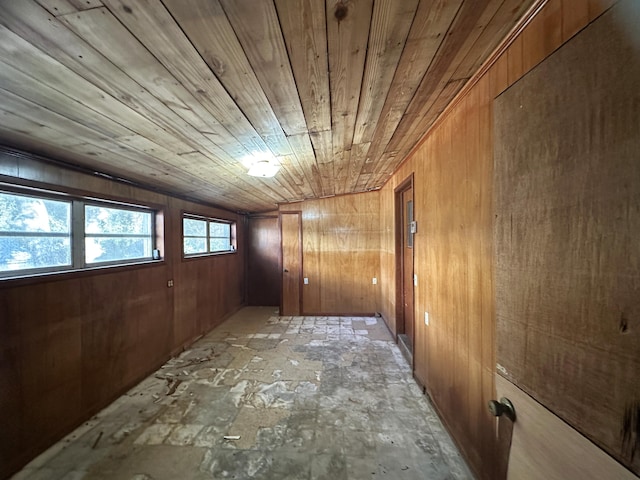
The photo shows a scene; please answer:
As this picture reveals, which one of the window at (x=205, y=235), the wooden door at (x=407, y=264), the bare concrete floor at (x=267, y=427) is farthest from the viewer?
the window at (x=205, y=235)

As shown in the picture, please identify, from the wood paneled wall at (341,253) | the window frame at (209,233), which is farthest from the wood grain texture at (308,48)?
the wood paneled wall at (341,253)

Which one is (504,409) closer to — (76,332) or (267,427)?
(267,427)

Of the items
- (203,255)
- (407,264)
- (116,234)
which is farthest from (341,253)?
(116,234)

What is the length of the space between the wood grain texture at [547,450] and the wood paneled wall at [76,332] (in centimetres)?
275

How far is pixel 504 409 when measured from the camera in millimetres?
993

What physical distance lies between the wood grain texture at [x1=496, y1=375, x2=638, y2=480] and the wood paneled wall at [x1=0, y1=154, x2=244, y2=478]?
2.75m

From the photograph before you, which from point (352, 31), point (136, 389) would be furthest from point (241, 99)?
Result: point (136, 389)

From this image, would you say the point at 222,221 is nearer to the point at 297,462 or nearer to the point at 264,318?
the point at 264,318

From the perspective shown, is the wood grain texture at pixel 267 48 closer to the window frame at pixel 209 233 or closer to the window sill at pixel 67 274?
the window sill at pixel 67 274

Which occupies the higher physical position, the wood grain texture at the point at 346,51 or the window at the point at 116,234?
the wood grain texture at the point at 346,51

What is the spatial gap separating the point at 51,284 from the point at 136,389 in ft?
4.41

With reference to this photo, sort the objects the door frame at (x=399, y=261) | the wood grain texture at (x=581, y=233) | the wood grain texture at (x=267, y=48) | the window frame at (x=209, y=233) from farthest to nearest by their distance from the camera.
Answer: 1. the window frame at (x=209, y=233)
2. the door frame at (x=399, y=261)
3. the wood grain texture at (x=267, y=48)
4. the wood grain texture at (x=581, y=233)

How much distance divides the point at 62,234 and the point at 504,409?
3.03m

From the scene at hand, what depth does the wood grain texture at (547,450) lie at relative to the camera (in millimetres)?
626
